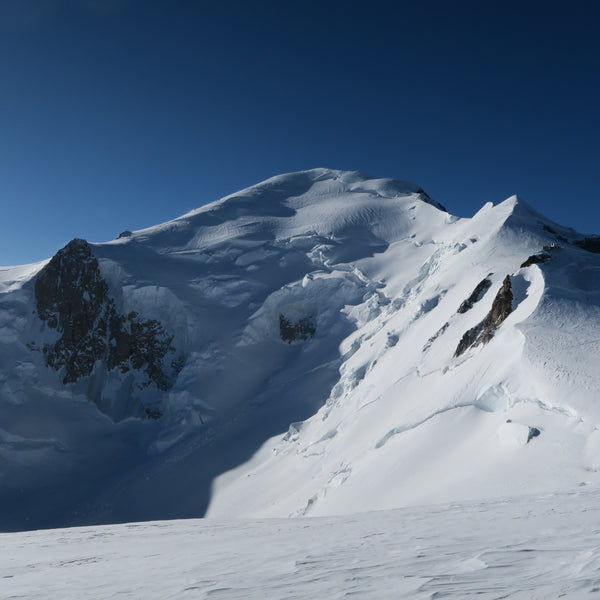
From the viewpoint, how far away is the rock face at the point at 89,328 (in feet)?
140

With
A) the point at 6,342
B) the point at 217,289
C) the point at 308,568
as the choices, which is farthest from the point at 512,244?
the point at 6,342

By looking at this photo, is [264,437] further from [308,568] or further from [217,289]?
[308,568]

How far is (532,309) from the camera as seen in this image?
19.2 m

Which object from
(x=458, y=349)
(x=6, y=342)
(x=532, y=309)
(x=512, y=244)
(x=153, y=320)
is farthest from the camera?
(x=153, y=320)

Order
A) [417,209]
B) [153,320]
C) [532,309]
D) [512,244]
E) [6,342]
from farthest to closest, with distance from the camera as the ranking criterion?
1. [417,209]
2. [153,320]
3. [6,342]
4. [512,244]
5. [532,309]

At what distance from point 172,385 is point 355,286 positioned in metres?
18.5

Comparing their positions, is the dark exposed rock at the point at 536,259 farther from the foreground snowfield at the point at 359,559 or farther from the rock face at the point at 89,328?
the rock face at the point at 89,328

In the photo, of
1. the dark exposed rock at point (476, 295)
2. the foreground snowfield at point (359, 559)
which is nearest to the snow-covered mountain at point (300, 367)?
the dark exposed rock at point (476, 295)

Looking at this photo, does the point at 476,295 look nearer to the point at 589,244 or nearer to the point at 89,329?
the point at 589,244

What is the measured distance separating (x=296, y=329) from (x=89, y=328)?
731 inches

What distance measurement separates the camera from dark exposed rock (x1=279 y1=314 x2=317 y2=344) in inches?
1742

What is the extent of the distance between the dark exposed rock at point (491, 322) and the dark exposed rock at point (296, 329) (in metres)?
23.0

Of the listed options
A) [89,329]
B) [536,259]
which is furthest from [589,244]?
[89,329]

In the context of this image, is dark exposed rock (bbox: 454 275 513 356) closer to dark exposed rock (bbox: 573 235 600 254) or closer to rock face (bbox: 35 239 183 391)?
dark exposed rock (bbox: 573 235 600 254)
